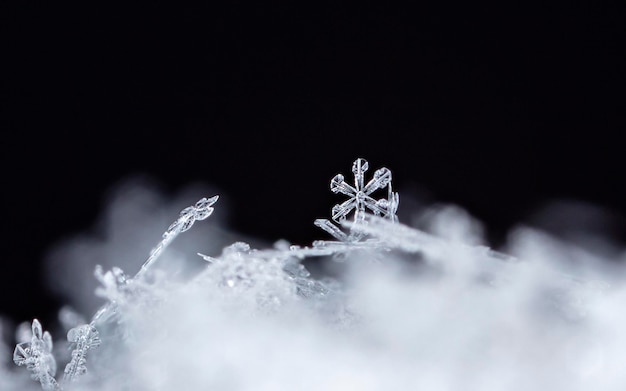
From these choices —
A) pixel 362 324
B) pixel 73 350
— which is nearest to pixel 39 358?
pixel 73 350

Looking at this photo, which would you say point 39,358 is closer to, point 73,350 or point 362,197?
point 73,350

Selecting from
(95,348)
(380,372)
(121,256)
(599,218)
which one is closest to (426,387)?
(380,372)

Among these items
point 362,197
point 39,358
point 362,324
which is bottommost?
point 39,358

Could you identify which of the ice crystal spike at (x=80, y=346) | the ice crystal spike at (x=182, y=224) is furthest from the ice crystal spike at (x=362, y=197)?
the ice crystal spike at (x=80, y=346)

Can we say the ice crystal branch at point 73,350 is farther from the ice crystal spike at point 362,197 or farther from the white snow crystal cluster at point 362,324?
the ice crystal spike at point 362,197

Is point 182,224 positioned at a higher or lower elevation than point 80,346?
higher

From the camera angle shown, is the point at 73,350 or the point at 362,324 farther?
the point at 73,350
